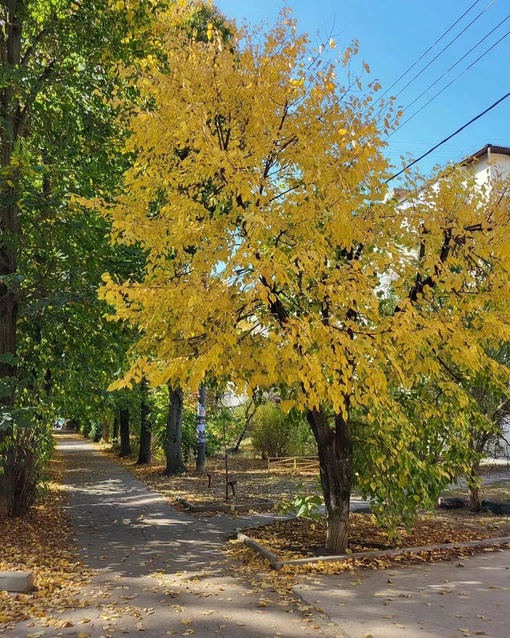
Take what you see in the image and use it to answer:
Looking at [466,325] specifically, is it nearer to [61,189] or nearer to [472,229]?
[472,229]

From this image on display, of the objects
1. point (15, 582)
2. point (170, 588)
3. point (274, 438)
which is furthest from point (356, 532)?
point (274, 438)

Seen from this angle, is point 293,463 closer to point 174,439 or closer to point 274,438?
point 274,438

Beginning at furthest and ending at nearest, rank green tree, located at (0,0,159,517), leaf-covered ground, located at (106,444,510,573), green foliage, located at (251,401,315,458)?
green foliage, located at (251,401,315,458), green tree, located at (0,0,159,517), leaf-covered ground, located at (106,444,510,573)

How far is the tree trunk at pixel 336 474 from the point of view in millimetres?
6945

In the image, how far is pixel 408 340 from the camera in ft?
17.8

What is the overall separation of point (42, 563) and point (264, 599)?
9.83ft

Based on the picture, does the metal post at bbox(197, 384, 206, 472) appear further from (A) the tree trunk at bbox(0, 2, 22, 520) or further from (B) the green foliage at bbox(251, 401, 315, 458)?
(A) the tree trunk at bbox(0, 2, 22, 520)

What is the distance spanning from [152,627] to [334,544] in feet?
9.81

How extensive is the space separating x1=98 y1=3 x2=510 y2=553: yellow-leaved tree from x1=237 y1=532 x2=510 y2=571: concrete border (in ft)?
1.06

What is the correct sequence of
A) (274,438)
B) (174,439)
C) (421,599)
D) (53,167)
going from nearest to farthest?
(421,599) → (53,167) → (174,439) → (274,438)

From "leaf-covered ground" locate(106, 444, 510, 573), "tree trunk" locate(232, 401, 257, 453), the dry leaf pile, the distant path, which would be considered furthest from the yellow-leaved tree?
"tree trunk" locate(232, 401, 257, 453)

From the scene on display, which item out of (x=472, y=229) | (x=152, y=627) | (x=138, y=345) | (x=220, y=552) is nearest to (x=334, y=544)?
(x=220, y=552)

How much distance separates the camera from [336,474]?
6969 millimetres

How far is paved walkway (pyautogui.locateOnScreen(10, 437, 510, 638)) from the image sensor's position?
4531 millimetres
